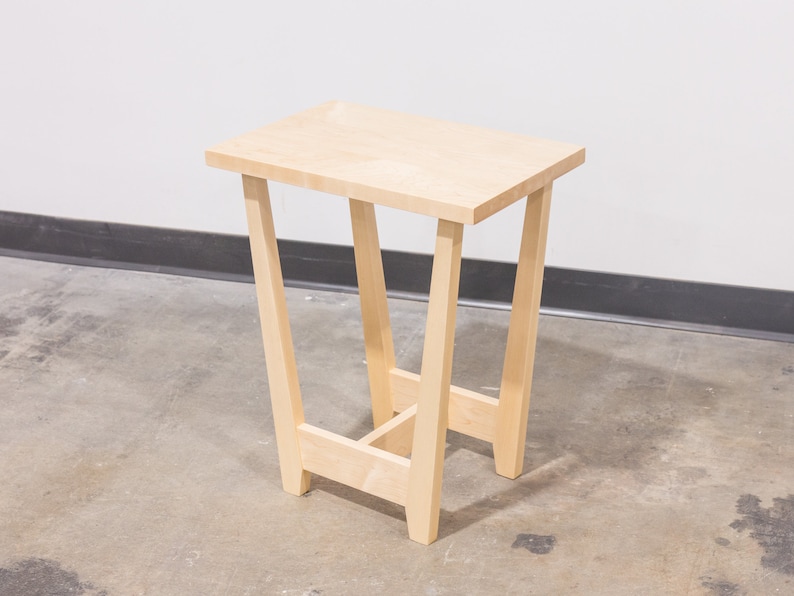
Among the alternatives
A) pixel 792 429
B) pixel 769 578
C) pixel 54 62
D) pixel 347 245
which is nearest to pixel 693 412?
pixel 792 429

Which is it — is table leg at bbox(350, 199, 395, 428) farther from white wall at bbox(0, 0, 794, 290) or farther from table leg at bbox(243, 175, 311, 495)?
white wall at bbox(0, 0, 794, 290)

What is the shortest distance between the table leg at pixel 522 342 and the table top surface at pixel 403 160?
14 cm

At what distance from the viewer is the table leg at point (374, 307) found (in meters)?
2.10

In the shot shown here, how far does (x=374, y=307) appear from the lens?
220cm

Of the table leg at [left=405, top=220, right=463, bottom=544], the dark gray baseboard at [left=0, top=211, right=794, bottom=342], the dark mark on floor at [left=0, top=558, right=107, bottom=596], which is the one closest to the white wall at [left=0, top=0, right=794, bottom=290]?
the dark gray baseboard at [left=0, top=211, right=794, bottom=342]

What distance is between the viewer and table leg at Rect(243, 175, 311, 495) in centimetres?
187

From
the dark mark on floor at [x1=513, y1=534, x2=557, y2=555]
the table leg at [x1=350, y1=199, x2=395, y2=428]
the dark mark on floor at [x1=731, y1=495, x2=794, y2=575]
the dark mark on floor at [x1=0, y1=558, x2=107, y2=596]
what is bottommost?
the dark mark on floor at [x1=0, y1=558, x2=107, y2=596]

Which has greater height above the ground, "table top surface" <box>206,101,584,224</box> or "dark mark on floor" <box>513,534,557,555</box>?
"table top surface" <box>206,101,584,224</box>

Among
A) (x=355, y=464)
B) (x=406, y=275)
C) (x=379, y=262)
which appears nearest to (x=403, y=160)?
(x=379, y=262)

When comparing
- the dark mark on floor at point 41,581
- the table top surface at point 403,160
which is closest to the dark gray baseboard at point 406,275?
the table top surface at point 403,160

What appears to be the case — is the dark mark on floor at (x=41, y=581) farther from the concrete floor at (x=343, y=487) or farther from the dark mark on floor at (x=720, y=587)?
the dark mark on floor at (x=720, y=587)

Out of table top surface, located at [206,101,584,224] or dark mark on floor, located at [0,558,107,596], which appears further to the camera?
dark mark on floor, located at [0,558,107,596]

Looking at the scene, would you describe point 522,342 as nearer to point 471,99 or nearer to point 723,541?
point 723,541

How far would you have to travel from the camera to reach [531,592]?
72.2 inches
